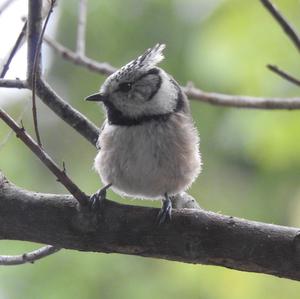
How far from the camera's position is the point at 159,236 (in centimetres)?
142

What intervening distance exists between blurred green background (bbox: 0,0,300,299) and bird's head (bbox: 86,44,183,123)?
0.41 metres

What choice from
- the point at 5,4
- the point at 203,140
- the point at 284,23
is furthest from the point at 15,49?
the point at 203,140

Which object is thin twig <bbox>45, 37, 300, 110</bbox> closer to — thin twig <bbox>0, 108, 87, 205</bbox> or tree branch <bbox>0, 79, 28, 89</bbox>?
tree branch <bbox>0, 79, 28, 89</bbox>

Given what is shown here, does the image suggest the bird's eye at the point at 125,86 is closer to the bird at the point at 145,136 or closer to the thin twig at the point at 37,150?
the bird at the point at 145,136

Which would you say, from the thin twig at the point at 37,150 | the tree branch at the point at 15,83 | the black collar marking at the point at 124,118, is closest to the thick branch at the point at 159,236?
the thin twig at the point at 37,150

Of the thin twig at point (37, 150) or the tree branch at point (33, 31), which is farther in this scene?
the tree branch at point (33, 31)

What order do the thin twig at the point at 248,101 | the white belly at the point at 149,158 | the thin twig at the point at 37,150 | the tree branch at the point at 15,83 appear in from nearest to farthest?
the thin twig at the point at 37,150, the tree branch at the point at 15,83, the white belly at the point at 149,158, the thin twig at the point at 248,101

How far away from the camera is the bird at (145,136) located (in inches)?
69.7

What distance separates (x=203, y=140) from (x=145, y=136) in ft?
3.85

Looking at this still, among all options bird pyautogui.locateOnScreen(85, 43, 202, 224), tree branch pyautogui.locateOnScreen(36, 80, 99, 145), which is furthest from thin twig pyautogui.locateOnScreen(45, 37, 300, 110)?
tree branch pyautogui.locateOnScreen(36, 80, 99, 145)

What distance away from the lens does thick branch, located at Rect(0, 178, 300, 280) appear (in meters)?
1.41

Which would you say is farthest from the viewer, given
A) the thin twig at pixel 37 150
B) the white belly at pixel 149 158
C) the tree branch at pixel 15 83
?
the white belly at pixel 149 158

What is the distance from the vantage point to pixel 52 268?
2496 mm

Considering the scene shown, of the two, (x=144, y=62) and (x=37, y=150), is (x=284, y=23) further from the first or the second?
(x=37, y=150)
